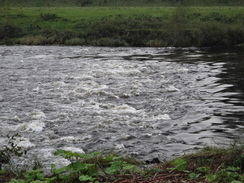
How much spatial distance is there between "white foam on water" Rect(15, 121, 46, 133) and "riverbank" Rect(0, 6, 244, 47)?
34004 millimetres

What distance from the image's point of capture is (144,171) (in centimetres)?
826

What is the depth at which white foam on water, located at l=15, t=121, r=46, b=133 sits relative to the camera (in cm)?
1370

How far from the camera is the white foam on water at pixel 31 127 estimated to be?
13695mm

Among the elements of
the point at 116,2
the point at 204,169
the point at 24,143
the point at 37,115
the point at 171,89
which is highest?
the point at 116,2

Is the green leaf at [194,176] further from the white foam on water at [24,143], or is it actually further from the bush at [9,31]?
the bush at [9,31]

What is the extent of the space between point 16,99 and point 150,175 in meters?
13.0

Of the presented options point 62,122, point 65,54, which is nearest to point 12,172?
point 62,122

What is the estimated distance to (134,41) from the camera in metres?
49.0

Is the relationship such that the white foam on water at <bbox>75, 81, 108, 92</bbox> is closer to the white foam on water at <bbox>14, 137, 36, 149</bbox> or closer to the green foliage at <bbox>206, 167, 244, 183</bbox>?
the white foam on water at <bbox>14, 137, 36, 149</bbox>

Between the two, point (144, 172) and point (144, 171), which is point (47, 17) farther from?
point (144, 172)

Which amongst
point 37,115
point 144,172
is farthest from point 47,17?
point 144,172

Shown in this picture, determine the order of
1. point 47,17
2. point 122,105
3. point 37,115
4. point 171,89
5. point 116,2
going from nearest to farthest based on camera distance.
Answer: point 37,115 → point 122,105 → point 171,89 → point 47,17 → point 116,2

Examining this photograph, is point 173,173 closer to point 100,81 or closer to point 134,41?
point 100,81

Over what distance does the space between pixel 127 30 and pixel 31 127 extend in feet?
129
